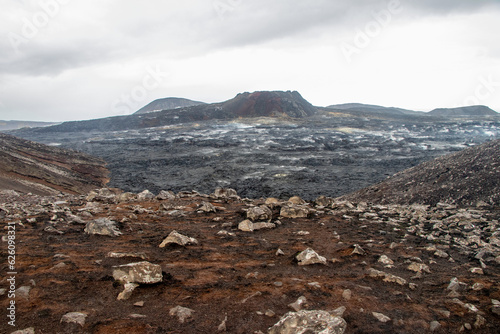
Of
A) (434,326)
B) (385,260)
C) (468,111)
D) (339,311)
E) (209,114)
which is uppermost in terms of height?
(209,114)

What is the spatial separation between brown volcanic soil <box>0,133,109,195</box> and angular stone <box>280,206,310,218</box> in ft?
39.9

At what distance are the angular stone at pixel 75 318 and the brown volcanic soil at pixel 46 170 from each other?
1301 centimetres

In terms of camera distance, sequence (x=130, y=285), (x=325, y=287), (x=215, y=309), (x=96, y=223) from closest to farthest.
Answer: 1. (x=215, y=309)
2. (x=130, y=285)
3. (x=325, y=287)
4. (x=96, y=223)

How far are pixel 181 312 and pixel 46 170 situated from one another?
2104cm

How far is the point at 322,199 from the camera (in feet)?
32.1

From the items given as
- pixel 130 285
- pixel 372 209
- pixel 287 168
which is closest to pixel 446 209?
pixel 372 209

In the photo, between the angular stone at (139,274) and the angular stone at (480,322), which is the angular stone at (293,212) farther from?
the angular stone at (480,322)

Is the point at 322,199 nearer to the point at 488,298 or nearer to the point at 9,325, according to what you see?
the point at 488,298

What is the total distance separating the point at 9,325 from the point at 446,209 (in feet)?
33.5

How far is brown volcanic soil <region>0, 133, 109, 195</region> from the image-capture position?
627 inches

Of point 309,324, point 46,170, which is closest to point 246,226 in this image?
point 309,324

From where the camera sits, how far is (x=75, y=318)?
10.5ft

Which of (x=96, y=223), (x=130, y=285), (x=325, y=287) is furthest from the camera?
(x=96, y=223)

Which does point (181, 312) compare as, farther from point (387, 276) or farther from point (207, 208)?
point (207, 208)
